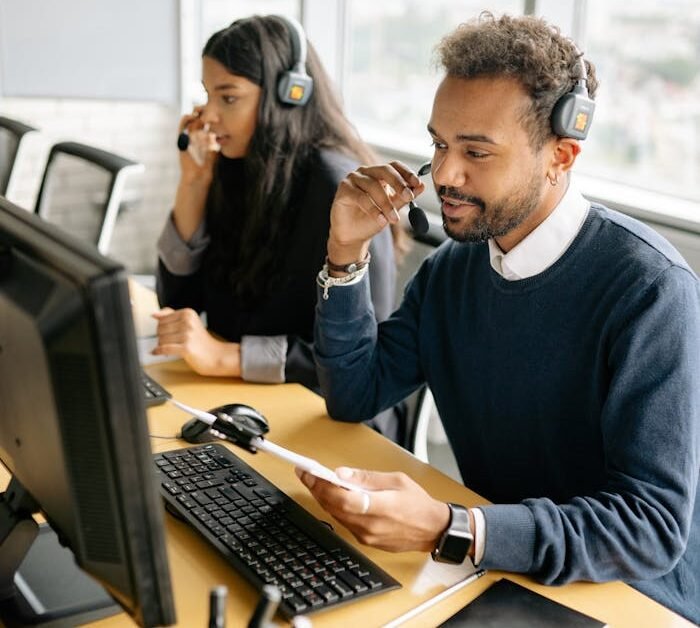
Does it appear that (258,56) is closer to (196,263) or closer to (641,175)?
(196,263)

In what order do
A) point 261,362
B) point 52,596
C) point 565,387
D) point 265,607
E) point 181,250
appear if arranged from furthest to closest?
1. point 181,250
2. point 261,362
3. point 565,387
4. point 52,596
5. point 265,607

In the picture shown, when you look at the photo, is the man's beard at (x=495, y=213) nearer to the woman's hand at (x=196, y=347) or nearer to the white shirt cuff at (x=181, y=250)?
the woman's hand at (x=196, y=347)

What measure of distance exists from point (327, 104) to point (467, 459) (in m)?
0.86

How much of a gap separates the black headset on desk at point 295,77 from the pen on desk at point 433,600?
3.54 feet

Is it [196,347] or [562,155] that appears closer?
[562,155]

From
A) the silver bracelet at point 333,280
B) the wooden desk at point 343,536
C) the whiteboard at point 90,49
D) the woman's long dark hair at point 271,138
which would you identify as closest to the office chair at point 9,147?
the whiteboard at point 90,49

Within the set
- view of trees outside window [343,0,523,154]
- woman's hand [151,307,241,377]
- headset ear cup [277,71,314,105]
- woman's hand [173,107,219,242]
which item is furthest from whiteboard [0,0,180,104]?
woman's hand [151,307,241,377]

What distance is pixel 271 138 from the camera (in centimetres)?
177

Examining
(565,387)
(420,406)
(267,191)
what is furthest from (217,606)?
(267,191)

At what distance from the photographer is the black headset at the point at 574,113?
1136 millimetres

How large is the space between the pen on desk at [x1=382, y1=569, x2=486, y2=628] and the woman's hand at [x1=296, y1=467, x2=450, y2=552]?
0.05m

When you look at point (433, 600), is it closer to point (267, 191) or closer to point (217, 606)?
point (217, 606)

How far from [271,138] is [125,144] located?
82.0 inches

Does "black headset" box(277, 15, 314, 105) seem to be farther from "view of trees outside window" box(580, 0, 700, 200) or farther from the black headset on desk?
"view of trees outside window" box(580, 0, 700, 200)
